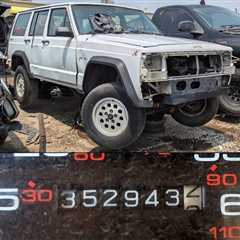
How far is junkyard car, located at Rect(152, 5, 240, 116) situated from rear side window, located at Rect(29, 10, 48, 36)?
223 cm

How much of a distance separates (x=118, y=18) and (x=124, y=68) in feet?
5.72

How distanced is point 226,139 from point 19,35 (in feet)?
14.2

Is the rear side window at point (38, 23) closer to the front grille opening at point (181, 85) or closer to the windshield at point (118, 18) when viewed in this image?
the windshield at point (118, 18)

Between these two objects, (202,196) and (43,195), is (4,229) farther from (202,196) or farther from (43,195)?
(202,196)

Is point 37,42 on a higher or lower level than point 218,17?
lower

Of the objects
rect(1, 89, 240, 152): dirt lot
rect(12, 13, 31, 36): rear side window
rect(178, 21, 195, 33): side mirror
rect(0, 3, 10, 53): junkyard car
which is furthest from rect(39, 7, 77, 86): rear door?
rect(0, 3, 10, 53): junkyard car

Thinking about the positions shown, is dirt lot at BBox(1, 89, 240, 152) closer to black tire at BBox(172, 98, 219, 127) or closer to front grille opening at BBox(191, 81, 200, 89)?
black tire at BBox(172, 98, 219, 127)

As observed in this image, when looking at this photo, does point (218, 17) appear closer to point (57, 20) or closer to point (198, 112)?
point (198, 112)

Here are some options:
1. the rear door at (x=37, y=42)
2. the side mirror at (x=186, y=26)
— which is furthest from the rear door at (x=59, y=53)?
the side mirror at (x=186, y=26)

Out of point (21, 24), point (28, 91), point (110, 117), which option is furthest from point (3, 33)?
point (110, 117)

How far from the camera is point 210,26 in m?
7.92

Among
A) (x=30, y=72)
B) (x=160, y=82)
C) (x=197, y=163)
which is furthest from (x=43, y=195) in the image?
(x=30, y=72)

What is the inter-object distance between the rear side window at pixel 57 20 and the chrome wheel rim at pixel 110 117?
1637 mm

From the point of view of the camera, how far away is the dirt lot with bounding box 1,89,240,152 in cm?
641
